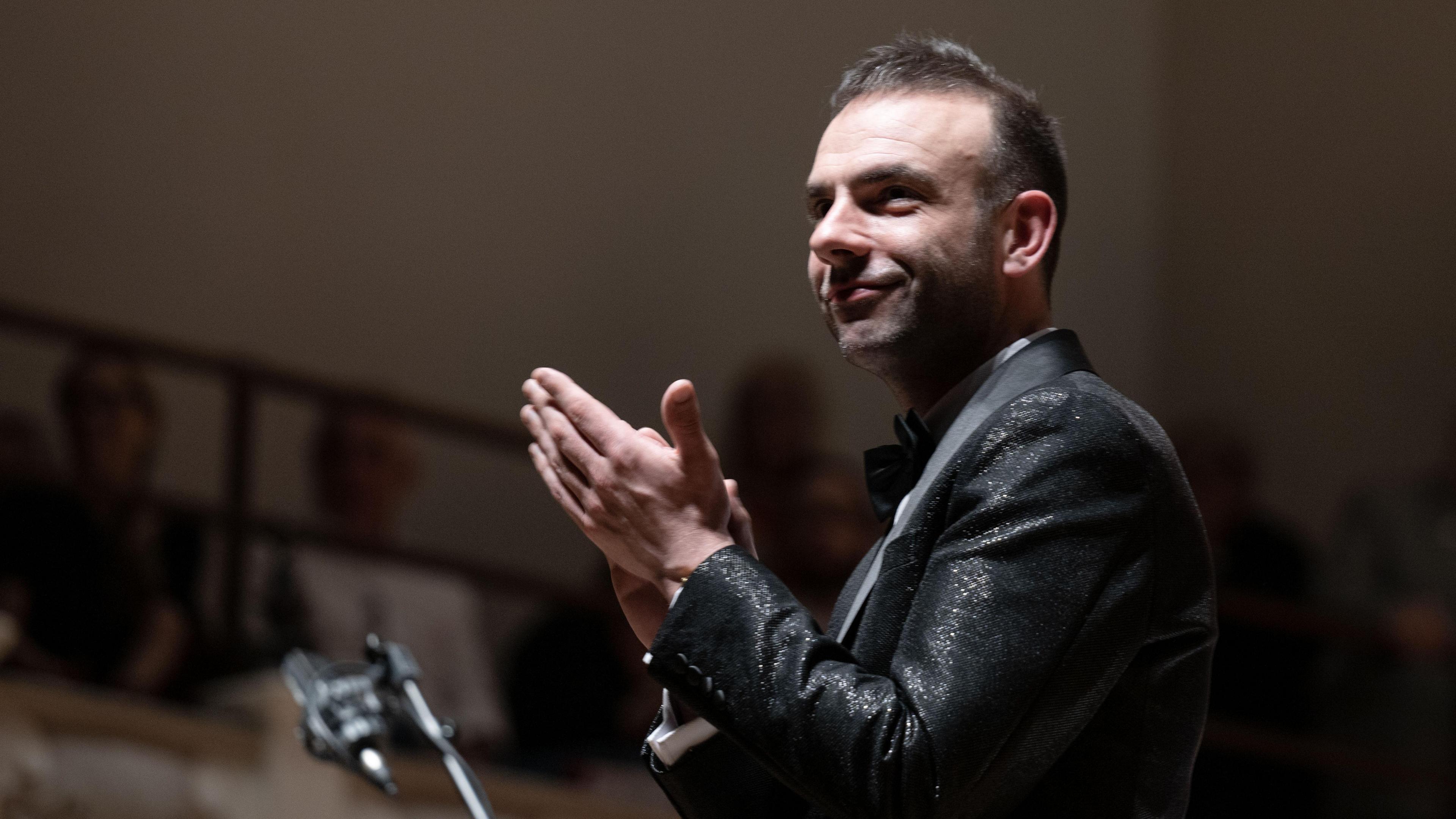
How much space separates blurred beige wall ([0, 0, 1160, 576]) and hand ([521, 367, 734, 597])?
4.15 metres

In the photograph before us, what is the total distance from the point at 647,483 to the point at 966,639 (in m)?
0.28

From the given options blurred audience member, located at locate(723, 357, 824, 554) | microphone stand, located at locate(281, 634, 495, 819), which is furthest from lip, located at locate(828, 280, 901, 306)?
blurred audience member, located at locate(723, 357, 824, 554)

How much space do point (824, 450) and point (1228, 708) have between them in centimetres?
164

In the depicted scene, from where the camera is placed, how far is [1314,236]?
7.70 m

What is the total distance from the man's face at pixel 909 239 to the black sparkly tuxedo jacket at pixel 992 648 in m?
0.09

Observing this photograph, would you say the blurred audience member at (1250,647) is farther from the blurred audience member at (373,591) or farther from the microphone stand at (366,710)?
the microphone stand at (366,710)

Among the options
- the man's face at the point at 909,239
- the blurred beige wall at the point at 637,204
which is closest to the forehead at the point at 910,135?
the man's face at the point at 909,239

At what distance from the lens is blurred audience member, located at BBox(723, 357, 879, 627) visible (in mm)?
5340

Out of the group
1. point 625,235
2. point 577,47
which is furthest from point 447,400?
point 577,47

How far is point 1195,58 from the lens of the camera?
26.7ft

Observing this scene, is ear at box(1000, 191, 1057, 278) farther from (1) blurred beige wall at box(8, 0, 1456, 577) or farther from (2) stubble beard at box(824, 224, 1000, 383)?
(1) blurred beige wall at box(8, 0, 1456, 577)

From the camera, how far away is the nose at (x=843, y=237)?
155cm

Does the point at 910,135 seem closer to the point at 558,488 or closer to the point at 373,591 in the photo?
the point at 558,488

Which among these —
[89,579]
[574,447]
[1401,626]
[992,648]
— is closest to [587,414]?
[574,447]
